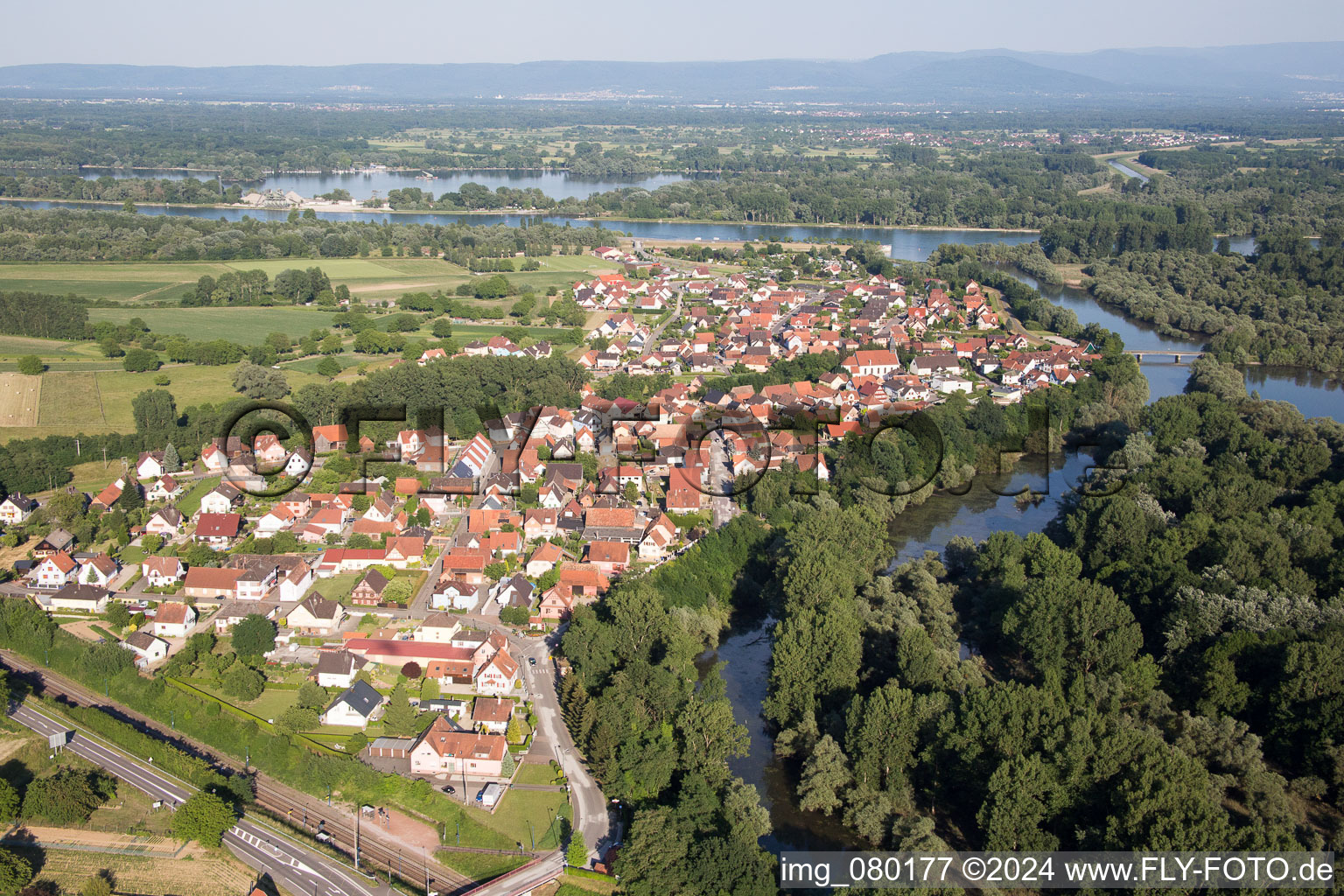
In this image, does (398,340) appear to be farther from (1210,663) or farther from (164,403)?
(1210,663)

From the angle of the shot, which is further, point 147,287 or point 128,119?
point 128,119

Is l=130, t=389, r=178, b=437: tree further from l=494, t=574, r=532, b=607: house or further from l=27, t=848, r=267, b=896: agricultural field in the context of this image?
l=27, t=848, r=267, b=896: agricultural field

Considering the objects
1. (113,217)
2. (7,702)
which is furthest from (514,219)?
(7,702)

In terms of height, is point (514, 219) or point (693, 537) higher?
point (514, 219)

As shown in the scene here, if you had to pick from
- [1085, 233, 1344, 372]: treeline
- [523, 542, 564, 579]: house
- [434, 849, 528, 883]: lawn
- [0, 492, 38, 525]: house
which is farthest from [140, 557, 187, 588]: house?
[1085, 233, 1344, 372]: treeline

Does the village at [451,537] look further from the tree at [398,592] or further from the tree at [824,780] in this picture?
the tree at [824,780]

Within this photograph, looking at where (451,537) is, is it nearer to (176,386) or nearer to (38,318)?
(176,386)
